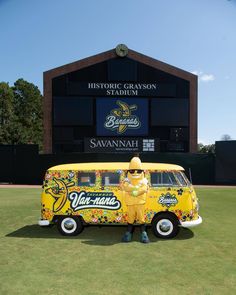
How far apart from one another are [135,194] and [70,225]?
6.70ft

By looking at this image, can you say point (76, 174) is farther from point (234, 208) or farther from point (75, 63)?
point (75, 63)

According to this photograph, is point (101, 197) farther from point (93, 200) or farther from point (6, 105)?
point (6, 105)

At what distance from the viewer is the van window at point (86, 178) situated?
8914mm

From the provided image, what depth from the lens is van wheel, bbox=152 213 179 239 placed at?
28.1 feet

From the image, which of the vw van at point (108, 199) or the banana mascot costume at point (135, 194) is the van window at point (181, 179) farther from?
the banana mascot costume at point (135, 194)

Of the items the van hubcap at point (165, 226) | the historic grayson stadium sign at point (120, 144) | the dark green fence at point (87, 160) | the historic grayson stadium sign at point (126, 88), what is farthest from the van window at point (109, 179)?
the historic grayson stadium sign at point (126, 88)

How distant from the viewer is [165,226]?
28.2 feet

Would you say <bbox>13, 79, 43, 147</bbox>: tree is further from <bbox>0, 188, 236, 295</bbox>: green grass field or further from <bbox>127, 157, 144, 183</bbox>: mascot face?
<bbox>127, 157, 144, 183</bbox>: mascot face

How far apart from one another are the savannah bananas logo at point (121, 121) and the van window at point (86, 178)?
20.3 m

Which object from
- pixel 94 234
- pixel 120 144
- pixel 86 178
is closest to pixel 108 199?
pixel 86 178

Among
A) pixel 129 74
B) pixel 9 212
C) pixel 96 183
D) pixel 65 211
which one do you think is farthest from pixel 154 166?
pixel 129 74

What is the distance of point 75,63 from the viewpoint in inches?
1174

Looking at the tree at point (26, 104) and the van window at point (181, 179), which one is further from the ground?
the tree at point (26, 104)

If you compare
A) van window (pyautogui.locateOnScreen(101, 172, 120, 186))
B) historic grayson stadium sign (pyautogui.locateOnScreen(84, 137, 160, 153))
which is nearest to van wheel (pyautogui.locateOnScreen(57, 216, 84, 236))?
van window (pyautogui.locateOnScreen(101, 172, 120, 186))
